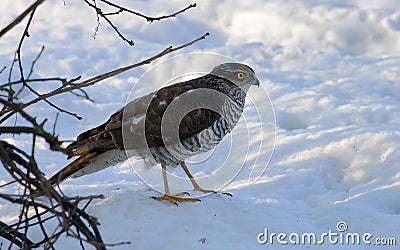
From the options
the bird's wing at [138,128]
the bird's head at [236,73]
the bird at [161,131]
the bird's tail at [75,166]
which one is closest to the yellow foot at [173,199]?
the bird at [161,131]

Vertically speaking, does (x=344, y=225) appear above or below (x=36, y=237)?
above

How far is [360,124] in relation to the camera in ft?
22.5

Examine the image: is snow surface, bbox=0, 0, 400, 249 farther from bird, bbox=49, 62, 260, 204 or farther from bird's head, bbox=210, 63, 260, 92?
bird's head, bbox=210, 63, 260, 92

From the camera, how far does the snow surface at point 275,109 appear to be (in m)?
4.22

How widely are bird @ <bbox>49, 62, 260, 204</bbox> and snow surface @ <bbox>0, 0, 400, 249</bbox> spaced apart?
Result: 268mm

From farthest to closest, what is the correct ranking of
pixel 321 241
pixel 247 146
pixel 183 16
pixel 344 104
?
pixel 183 16, pixel 344 104, pixel 247 146, pixel 321 241

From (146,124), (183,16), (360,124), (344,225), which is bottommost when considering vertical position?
(344,225)

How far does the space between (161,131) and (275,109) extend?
3.23 meters

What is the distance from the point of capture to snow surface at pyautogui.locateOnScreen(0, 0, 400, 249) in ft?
13.9

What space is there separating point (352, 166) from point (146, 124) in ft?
7.53

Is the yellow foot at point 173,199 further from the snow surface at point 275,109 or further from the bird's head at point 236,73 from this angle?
the bird's head at point 236,73

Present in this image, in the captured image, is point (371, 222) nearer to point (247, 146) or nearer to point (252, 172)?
point (252, 172)

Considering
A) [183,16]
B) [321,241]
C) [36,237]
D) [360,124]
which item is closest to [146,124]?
[36,237]

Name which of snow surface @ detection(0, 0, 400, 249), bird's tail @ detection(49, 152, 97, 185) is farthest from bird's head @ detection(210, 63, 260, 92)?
bird's tail @ detection(49, 152, 97, 185)
